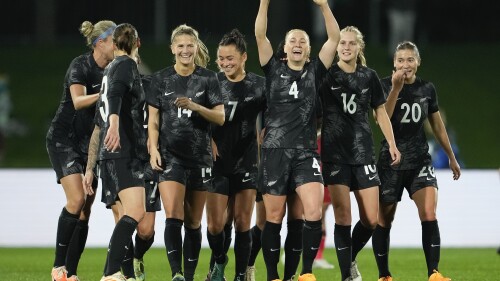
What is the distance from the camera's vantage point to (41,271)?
1213cm

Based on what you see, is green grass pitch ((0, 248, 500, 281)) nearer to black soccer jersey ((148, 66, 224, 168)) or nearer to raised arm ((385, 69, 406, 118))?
raised arm ((385, 69, 406, 118))

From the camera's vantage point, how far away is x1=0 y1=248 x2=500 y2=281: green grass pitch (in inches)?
457

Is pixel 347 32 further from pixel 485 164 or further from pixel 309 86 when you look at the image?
pixel 485 164

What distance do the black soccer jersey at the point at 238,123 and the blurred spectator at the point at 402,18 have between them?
1974 cm

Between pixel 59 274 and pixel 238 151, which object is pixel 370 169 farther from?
pixel 59 274

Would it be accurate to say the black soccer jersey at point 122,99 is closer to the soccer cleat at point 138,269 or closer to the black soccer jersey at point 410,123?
the soccer cleat at point 138,269

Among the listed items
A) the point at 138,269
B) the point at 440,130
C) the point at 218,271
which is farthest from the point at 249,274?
the point at 440,130

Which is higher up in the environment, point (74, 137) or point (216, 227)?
point (74, 137)

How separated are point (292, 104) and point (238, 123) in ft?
3.07

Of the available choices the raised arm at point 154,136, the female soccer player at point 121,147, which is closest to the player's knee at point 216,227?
the raised arm at point 154,136

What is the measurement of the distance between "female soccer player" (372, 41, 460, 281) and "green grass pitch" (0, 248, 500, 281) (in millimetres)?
1098

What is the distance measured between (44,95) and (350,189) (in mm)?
20089

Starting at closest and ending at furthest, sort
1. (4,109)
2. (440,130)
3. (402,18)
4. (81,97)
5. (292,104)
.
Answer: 1. (292,104)
2. (81,97)
3. (440,130)
4. (4,109)
5. (402,18)

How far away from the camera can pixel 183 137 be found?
9.63 metres
